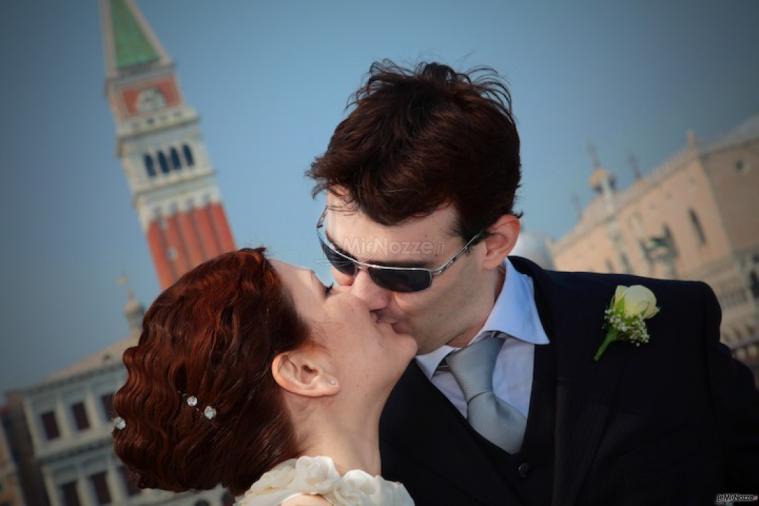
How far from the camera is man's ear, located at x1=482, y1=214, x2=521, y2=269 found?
2764 millimetres

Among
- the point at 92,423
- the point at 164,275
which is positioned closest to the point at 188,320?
the point at 92,423

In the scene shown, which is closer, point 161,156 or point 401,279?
point 401,279

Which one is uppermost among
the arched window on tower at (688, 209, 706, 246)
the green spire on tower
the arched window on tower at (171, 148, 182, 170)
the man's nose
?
the green spire on tower

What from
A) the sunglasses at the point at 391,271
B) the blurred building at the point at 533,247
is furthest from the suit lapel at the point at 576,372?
the blurred building at the point at 533,247

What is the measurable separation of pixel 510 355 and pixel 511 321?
11 centimetres

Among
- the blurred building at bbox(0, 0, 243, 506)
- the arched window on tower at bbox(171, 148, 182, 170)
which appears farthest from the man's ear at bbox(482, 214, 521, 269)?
the arched window on tower at bbox(171, 148, 182, 170)

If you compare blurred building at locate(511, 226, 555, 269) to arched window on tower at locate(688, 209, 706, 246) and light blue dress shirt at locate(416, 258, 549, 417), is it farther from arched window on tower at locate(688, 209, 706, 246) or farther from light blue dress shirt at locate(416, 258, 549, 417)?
light blue dress shirt at locate(416, 258, 549, 417)

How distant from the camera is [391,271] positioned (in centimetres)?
257

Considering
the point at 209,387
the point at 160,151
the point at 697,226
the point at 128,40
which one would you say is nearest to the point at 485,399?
the point at 209,387

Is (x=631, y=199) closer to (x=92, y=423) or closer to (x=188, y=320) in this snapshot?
(x=92, y=423)

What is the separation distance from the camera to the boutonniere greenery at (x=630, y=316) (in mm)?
2506

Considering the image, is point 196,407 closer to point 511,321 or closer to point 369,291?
point 369,291

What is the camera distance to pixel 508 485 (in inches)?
97.9

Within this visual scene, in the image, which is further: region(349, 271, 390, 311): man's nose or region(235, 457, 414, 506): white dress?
region(349, 271, 390, 311): man's nose
